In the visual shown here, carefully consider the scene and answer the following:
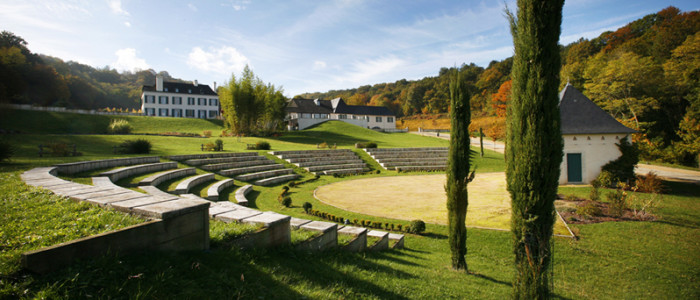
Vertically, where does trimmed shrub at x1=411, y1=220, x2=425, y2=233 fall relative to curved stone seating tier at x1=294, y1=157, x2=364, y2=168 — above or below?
below

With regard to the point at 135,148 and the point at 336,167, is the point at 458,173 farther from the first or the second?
the point at 135,148

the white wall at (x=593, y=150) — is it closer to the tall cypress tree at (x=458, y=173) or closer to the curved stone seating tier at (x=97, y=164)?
the tall cypress tree at (x=458, y=173)

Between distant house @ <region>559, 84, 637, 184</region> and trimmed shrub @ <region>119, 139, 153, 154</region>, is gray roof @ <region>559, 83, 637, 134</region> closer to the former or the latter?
distant house @ <region>559, 84, 637, 184</region>

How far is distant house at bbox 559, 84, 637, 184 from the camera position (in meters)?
15.2

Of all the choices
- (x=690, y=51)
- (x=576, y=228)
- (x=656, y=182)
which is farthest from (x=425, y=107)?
(x=576, y=228)

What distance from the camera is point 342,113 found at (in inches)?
2223

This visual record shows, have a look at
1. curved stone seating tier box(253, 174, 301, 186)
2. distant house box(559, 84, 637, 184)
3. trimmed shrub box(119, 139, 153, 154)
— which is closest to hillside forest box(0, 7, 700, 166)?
distant house box(559, 84, 637, 184)

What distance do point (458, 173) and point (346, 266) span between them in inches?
121

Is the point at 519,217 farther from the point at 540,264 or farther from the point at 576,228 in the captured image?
the point at 576,228

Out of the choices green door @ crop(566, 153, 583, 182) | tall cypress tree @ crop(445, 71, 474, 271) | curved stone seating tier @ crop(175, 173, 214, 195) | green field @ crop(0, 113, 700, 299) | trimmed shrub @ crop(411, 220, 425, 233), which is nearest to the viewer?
green field @ crop(0, 113, 700, 299)

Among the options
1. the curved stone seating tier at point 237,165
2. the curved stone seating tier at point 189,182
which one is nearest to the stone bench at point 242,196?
the curved stone seating tier at point 189,182

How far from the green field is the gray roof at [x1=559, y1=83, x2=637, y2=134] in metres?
5.95

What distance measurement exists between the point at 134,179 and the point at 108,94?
75435 millimetres

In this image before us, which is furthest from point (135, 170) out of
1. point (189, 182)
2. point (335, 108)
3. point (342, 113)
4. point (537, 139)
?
point (335, 108)
